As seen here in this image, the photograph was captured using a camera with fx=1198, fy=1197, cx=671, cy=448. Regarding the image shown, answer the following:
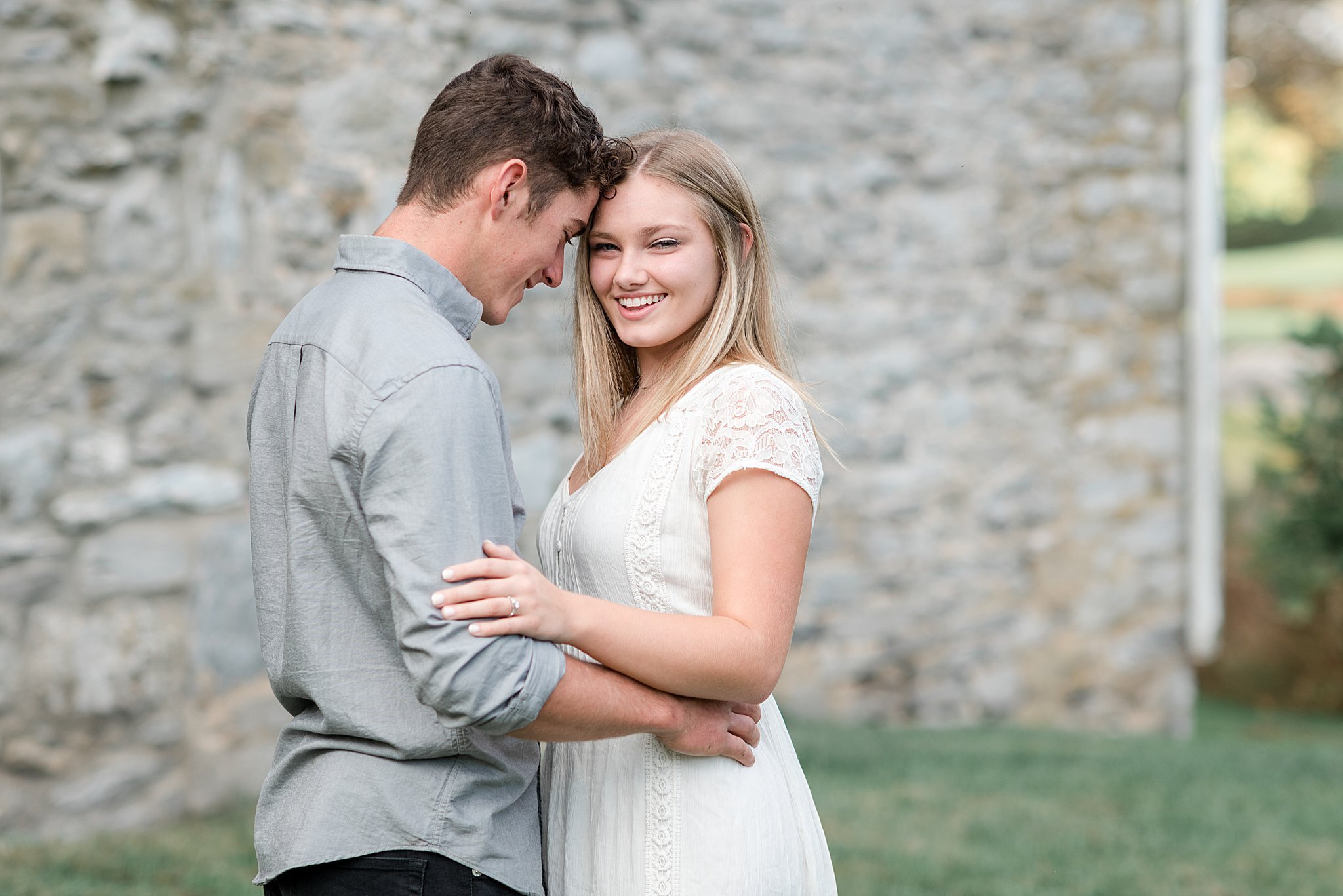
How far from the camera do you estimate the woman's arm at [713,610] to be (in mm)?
1430

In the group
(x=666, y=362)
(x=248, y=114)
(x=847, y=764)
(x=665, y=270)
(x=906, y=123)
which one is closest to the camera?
(x=665, y=270)

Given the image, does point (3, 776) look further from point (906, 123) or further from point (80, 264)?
point (906, 123)

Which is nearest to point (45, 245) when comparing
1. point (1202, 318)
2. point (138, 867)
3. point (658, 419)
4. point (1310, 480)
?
point (138, 867)

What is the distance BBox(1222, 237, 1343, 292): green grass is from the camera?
1803 centimetres

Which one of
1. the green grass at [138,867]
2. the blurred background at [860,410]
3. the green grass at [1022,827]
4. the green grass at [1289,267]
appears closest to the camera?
the green grass at [138,867]

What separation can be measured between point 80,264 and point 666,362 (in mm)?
2163

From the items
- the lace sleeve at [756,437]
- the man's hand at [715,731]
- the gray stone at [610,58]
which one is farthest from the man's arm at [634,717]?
the gray stone at [610,58]

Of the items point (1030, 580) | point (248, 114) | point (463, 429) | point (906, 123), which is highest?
point (906, 123)

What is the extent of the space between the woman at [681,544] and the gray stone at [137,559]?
A: 1.93m

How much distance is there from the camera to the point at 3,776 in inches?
126

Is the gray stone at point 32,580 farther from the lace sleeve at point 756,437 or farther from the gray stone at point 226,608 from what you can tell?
the lace sleeve at point 756,437

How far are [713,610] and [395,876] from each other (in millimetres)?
547

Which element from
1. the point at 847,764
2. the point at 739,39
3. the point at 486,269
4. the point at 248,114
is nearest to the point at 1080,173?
the point at 739,39

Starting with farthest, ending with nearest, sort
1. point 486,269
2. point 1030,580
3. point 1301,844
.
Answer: point 1030,580 → point 1301,844 → point 486,269
